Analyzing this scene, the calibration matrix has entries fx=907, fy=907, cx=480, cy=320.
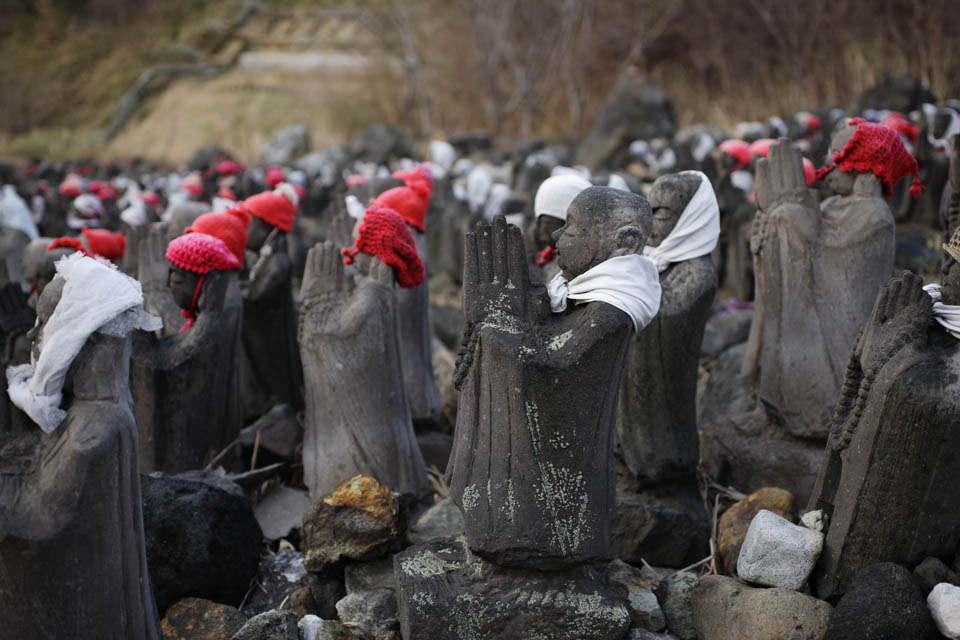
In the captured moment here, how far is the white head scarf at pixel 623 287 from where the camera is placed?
3.10m

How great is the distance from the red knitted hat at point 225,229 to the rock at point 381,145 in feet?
52.5

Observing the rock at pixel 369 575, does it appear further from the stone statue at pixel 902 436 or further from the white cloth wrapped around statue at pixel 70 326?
the stone statue at pixel 902 436

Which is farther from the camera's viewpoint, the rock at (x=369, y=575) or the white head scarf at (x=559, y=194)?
the white head scarf at (x=559, y=194)

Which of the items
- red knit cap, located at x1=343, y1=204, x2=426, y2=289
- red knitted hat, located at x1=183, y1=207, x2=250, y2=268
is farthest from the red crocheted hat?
red knit cap, located at x1=343, y1=204, x2=426, y2=289

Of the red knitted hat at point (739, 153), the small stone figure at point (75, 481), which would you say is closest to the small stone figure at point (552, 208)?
the small stone figure at point (75, 481)

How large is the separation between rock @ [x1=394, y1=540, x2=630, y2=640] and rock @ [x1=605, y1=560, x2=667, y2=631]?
23 cm

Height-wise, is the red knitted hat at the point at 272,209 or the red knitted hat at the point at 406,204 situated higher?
the red knitted hat at the point at 406,204

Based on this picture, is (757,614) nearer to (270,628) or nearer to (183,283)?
(270,628)

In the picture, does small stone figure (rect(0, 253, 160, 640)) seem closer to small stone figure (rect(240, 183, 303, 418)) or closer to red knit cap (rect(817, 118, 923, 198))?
small stone figure (rect(240, 183, 303, 418))

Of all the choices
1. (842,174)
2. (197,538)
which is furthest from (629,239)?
(197,538)

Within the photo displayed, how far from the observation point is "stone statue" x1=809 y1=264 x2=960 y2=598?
3.23 metres

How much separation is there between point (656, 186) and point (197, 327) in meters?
2.37

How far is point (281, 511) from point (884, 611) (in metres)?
3.01

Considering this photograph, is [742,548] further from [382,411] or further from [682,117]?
[682,117]
